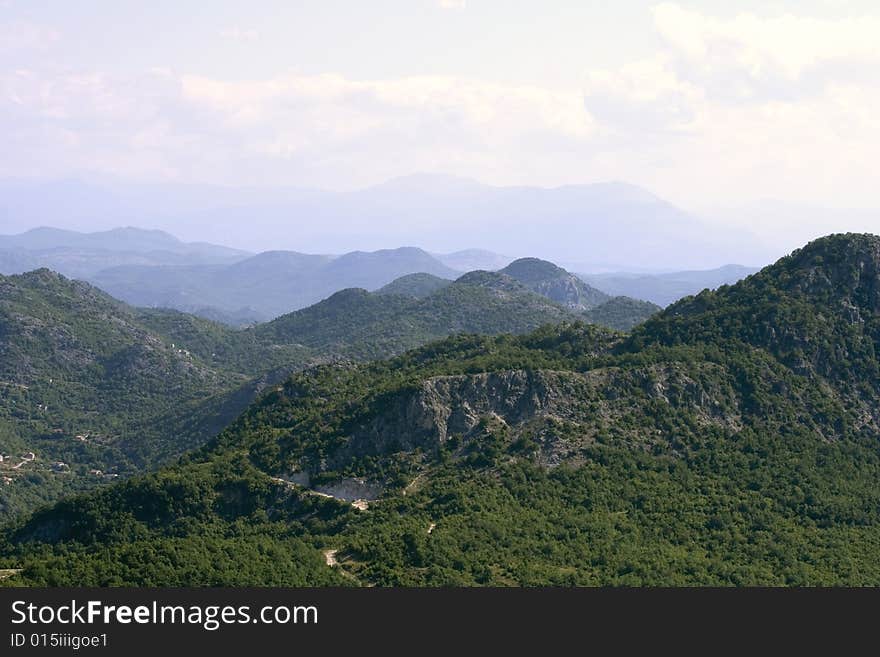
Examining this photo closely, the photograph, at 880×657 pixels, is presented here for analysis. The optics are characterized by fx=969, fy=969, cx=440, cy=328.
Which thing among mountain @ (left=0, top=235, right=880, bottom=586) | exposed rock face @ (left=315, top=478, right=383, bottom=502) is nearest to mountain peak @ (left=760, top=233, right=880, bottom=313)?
mountain @ (left=0, top=235, right=880, bottom=586)

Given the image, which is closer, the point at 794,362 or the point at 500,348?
the point at 794,362

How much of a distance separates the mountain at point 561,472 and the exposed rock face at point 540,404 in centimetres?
20

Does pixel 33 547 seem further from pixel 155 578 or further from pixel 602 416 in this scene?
pixel 602 416

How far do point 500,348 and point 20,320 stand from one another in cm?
11959

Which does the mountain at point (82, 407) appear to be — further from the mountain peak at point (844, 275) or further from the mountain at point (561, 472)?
the mountain peak at point (844, 275)

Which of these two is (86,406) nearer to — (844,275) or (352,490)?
(352,490)

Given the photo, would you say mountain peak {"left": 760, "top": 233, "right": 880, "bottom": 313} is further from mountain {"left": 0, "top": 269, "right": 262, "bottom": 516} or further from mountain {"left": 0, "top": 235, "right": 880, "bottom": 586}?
mountain {"left": 0, "top": 269, "right": 262, "bottom": 516}

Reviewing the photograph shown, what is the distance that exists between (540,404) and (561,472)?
8.37m

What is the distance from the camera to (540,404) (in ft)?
295

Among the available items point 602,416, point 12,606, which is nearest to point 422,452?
point 602,416

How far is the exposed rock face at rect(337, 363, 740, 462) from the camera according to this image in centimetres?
8769

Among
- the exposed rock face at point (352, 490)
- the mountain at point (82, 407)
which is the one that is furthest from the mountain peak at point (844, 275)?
the mountain at point (82, 407)

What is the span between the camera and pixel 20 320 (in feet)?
625

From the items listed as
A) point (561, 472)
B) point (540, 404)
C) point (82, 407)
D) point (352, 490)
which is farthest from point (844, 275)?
point (82, 407)
